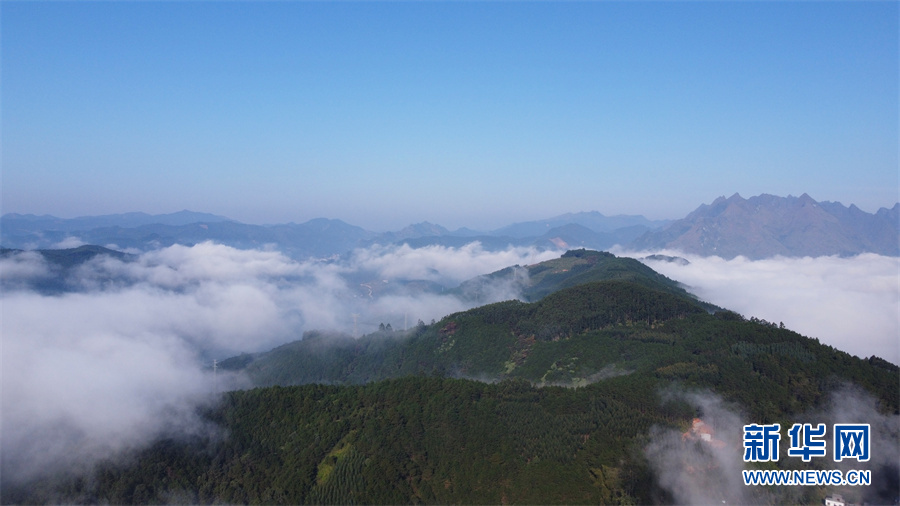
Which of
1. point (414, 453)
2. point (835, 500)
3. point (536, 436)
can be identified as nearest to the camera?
point (835, 500)

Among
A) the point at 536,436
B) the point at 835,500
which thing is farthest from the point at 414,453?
the point at 835,500

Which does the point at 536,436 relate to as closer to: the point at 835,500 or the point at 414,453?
the point at 414,453

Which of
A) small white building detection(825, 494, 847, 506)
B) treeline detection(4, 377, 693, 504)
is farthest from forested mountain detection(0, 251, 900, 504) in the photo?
small white building detection(825, 494, 847, 506)

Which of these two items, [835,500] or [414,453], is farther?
[414,453]

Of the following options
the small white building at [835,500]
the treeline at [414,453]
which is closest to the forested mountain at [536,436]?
the treeline at [414,453]

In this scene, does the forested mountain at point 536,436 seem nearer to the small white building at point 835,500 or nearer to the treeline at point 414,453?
the treeline at point 414,453

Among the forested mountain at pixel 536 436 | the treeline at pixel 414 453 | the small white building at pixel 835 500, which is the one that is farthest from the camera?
the treeline at pixel 414 453

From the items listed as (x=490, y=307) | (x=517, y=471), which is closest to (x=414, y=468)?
(x=517, y=471)

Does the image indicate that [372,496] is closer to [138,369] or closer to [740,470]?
[740,470]
